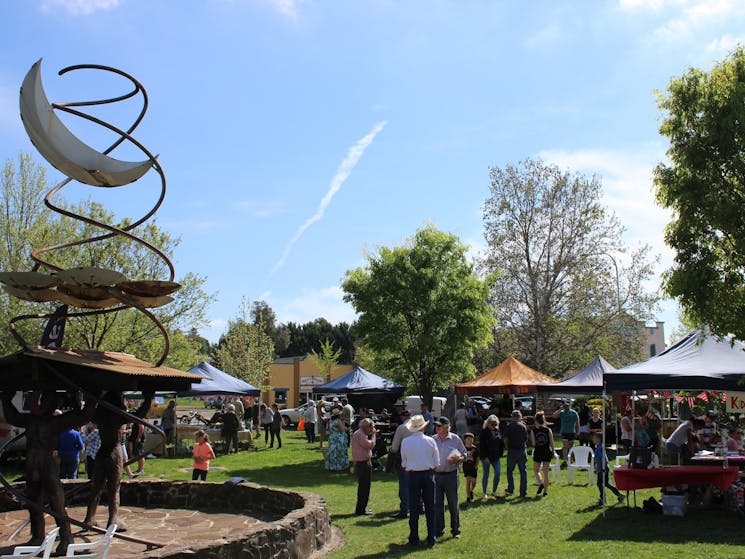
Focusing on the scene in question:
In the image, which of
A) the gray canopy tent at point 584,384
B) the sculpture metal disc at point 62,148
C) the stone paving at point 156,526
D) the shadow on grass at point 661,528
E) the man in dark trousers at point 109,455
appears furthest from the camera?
the gray canopy tent at point 584,384

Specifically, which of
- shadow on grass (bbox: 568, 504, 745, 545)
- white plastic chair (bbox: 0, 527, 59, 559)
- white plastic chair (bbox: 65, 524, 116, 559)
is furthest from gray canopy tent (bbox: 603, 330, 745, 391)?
white plastic chair (bbox: 0, 527, 59, 559)

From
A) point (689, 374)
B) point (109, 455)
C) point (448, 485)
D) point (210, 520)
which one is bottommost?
point (210, 520)

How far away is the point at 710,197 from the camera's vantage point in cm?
1023

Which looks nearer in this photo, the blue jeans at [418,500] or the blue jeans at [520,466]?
the blue jeans at [418,500]

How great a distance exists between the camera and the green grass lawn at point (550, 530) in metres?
8.85

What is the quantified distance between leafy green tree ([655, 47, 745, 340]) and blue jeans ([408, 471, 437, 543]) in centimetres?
447

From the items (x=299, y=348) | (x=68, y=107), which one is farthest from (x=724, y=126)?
(x=299, y=348)

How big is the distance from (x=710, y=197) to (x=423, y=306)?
13436 millimetres

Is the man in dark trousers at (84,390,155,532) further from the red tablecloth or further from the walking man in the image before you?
the red tablecloth

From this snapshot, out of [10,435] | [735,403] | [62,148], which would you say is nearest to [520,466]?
[735,403]

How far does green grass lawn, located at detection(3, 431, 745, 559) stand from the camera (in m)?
8.85

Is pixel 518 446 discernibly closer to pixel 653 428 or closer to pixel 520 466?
pixel 520 466

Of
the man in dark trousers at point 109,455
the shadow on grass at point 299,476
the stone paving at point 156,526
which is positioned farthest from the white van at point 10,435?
the man in dark trousers at point 109,455

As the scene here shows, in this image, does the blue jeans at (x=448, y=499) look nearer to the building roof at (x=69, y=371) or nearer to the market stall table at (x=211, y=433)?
the building roof at (x=69, y=371)
